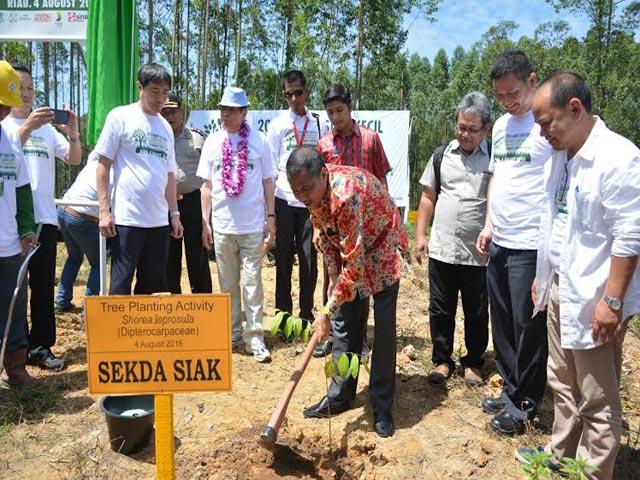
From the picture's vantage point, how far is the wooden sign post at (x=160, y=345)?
2.08 meters

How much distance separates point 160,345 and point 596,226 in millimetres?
1812

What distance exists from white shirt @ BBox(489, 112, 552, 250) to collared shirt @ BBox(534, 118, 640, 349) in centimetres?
72

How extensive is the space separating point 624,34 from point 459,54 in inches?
1326

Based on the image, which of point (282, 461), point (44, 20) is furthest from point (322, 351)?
point (44, 20)

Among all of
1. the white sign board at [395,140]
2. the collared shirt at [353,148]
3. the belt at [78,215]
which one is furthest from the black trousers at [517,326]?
the white sign board at [395,140]

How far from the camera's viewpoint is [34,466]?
8.77 feet

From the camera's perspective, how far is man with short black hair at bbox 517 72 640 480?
1.96m

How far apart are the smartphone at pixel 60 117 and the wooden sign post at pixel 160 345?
6.94ft

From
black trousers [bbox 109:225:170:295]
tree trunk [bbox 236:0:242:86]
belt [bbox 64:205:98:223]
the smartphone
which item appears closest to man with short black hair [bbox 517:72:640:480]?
black trousers [bbox 109:225:170:295]

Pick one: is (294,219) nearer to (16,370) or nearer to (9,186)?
(9,186)

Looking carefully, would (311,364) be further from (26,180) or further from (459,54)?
(459,54)

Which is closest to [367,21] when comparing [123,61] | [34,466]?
[123,61]

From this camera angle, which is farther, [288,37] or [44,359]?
[288,37]

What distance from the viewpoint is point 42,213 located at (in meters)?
3.72
